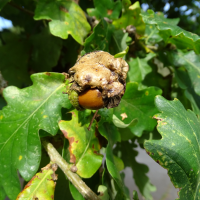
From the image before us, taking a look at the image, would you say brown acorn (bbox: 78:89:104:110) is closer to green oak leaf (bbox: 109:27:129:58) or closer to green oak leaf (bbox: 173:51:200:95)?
green oak leaf (bbox: 109:27:129:58)

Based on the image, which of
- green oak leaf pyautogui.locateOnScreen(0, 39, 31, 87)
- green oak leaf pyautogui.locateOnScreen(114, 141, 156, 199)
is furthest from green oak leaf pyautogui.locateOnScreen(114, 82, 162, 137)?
green oak leaf pyautogui.locateOnScreen(0, 39, 31, 87)

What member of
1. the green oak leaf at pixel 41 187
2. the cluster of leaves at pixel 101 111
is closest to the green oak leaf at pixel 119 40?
the cluster of leaves at pixel 101 111

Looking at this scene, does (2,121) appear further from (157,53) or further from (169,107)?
(157,53)

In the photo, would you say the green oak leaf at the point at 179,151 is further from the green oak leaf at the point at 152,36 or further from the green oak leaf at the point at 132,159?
the green oak leaf at the point at 132,159

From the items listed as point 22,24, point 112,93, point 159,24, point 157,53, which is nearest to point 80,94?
point 112,93

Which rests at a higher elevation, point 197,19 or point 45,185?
point 197,19

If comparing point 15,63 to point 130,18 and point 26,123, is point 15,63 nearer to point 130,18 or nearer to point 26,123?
point 26,123
